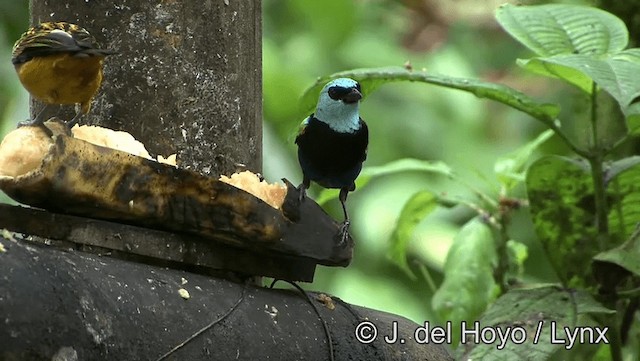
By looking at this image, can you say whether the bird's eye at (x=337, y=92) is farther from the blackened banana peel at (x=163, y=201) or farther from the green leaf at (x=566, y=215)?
the green leaf at (x=566, y=215)

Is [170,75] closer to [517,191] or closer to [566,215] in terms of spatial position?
[566,215]

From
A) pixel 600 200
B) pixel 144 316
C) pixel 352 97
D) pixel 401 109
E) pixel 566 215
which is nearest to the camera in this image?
pixel 144 316

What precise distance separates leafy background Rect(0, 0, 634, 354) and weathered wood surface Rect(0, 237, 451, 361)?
159cm

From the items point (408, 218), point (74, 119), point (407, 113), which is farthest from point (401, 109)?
point (74, 119)

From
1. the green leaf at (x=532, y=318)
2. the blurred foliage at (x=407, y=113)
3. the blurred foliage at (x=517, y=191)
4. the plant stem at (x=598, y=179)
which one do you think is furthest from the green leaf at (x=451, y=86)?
the blurred foliage at (x=407, y=113)

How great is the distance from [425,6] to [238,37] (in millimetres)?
4097

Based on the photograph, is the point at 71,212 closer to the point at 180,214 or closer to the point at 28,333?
the point at 180,214

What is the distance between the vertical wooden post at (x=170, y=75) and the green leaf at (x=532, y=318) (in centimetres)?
81

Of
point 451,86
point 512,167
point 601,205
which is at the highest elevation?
point 451,86

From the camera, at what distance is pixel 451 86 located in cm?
314

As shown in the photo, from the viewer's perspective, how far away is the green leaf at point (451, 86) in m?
3.12

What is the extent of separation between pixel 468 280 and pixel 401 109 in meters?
3.04

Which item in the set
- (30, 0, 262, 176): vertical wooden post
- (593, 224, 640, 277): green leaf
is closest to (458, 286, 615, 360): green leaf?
(593, 224, 640, 277): green leaf

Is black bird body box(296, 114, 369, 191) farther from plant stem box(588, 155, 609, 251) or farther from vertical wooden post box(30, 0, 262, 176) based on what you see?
plant stem box(588, 155, 609, 251)
